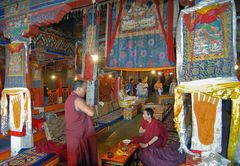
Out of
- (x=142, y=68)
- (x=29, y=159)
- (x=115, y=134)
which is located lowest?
(x=115, y=134)

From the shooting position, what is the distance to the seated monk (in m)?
3.08

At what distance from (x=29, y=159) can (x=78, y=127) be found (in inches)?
57.0

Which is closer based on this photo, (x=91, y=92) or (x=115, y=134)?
(x=91, y=92)

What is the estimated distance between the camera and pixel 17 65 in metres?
4.24

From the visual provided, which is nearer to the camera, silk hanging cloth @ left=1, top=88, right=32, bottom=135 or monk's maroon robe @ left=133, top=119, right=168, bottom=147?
monk's maroon robe @ left=133, top=119, right=168, bottom=147

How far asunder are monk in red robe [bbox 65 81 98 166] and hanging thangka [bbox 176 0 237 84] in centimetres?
165

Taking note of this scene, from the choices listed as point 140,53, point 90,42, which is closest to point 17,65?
point 90,42

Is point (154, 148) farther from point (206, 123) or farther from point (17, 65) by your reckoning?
point (17, 65)

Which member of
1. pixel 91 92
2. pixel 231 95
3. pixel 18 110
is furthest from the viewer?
pixel 91 92

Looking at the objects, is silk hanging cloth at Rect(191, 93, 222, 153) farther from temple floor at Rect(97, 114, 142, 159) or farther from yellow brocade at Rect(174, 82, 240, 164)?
temple floor at Rect(97, 114, 142, 159)

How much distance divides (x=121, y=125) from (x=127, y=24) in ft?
13.3

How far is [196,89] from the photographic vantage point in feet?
7.55

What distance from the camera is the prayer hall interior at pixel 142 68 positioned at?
224cm

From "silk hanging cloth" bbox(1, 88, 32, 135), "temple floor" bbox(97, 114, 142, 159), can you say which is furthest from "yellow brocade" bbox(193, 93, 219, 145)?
"silk hanging cloth" bbox(1, 88, 32, 135)
